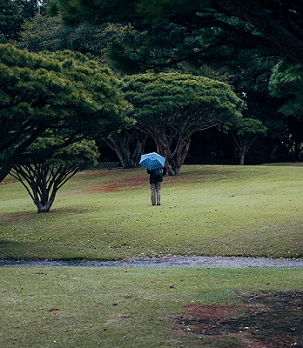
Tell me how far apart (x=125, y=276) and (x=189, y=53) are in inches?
186

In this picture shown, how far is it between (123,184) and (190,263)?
2284 cm

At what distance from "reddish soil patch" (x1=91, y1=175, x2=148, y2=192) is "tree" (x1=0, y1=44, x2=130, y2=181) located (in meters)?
16.5

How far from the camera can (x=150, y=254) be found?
18.3m

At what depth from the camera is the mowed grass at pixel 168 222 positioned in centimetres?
1842

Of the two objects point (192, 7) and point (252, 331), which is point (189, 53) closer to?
point (192, 7)

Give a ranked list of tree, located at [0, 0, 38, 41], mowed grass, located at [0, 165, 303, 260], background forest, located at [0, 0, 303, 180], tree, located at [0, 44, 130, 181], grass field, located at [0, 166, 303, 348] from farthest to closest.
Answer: tree, located at [0, 0, 38, 41], mowed grass, located at [0, 165, 303, 260], tree, located at [0, 44, 130, 181], background forest, located at [0, 0, 303, 180], grass field, located at [0, 166, 303, 348]

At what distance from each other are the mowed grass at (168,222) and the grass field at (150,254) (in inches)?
1.9

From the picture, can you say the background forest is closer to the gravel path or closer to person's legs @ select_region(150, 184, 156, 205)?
person's legs @ select_region(150, 184, 156, 205)

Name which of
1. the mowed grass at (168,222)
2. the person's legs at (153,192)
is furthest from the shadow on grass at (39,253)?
the person's legs at (153,192)

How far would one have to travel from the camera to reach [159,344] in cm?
738

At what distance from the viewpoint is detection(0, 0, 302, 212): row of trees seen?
845 cm

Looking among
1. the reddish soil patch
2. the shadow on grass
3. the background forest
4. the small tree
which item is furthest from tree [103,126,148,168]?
the shadow on grass

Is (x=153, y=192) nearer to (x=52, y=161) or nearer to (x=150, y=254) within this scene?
(x=52, y=161)

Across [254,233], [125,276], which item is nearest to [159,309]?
[125,276]
